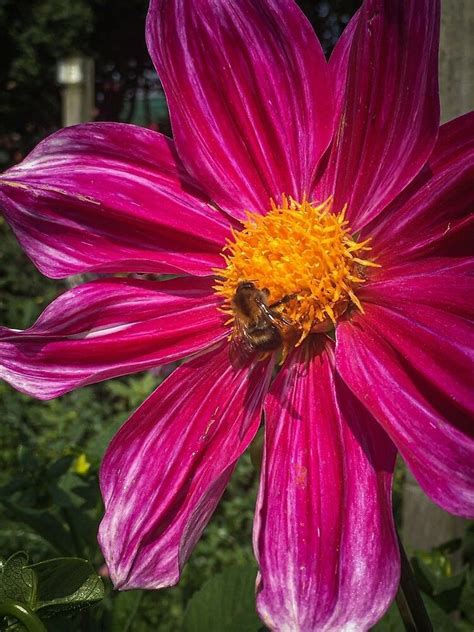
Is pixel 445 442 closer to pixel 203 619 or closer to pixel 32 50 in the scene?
pixel 203 619

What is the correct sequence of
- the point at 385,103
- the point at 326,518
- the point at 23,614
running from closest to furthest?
the point at 23,614
the point at 326,518
the point at 385,103

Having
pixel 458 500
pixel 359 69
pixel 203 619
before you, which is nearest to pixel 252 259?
pixel 359 69

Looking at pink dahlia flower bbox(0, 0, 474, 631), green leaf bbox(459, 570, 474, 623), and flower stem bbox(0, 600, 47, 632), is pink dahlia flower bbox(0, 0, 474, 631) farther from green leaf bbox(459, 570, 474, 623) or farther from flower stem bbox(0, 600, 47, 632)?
green leaf bbox(459, 570, 474, 623)

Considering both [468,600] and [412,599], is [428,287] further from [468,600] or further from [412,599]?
[468,600]

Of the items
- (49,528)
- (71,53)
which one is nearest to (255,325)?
(49,528)

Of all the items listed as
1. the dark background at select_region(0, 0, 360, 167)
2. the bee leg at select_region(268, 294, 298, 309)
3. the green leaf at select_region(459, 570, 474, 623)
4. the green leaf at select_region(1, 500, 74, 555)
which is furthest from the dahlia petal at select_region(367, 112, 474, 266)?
the dark background at select_region(0, 0, 360, 167)

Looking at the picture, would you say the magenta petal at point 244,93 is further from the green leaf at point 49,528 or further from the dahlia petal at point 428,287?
the green leaf at point 49,528
